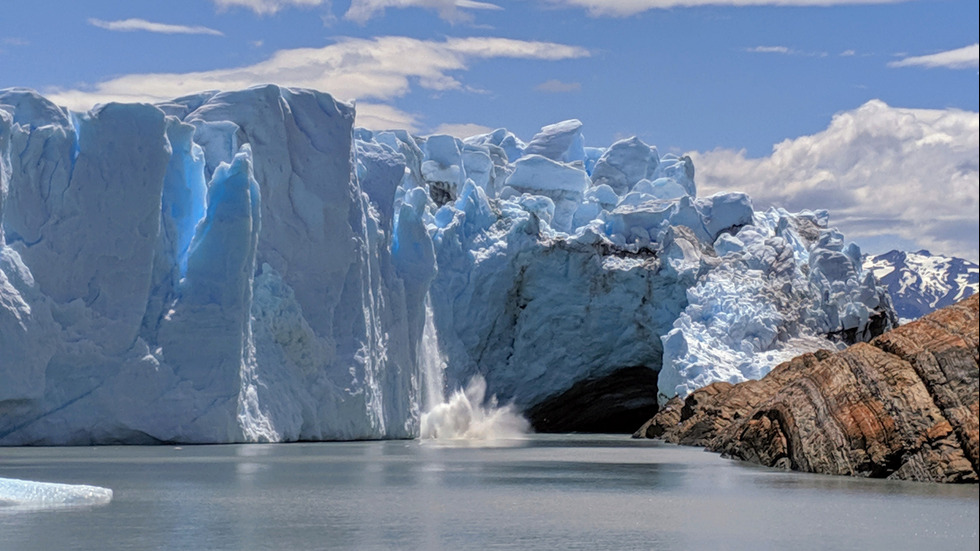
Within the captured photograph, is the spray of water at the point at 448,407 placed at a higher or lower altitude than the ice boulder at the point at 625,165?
lower

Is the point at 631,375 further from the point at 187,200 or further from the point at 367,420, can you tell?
the point at 187,200

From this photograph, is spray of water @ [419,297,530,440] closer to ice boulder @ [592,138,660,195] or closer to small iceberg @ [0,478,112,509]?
ice boulder @ [592,138,660,195]

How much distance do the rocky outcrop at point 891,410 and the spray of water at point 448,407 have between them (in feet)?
49.7

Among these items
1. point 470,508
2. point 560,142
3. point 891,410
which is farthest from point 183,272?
point 560,142

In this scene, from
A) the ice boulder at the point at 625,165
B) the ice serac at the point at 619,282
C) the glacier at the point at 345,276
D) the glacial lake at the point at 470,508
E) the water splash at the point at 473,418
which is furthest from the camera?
the ice boulder at the point at 625,165

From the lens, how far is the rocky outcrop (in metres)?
13.8

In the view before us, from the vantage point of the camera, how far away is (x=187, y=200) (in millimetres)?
24781

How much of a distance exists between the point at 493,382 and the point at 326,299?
1232 centimetres

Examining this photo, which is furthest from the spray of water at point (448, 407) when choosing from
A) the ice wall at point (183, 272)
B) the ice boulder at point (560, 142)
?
the ice boulder at point (560, 142)

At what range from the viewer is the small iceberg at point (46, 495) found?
1102 cm

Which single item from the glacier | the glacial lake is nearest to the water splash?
the glacier

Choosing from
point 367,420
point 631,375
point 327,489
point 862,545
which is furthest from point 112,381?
point 631,375

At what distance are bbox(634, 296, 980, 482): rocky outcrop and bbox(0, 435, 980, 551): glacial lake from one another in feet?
1.61

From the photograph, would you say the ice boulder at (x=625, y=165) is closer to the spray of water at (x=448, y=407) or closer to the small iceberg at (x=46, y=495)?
the spray of water at (x=448, y=407)
